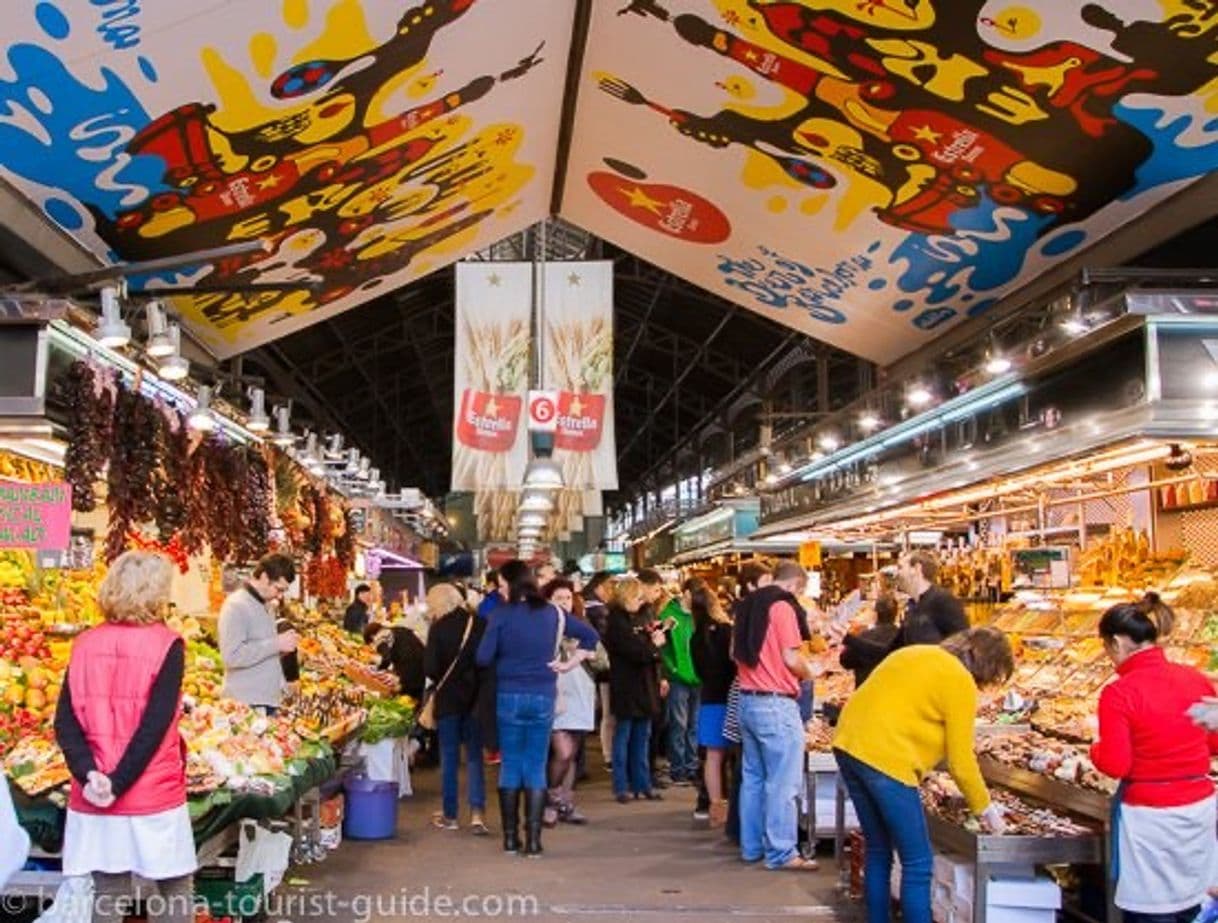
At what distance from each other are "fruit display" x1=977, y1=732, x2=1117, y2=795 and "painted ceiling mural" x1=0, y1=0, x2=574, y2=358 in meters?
4.46

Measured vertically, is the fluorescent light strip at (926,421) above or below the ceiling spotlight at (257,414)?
below

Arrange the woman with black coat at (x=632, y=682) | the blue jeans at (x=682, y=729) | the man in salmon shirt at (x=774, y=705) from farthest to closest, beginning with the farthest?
the blue jeans at (x=682, y=729) → the woman with black coat at (x=632, y=682) → the man in salmon shirt at (x=774, y=705)

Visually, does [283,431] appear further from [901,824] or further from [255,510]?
[901,824]

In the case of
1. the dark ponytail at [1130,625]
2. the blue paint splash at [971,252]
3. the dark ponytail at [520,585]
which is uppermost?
the blue paint splash at [971,252]

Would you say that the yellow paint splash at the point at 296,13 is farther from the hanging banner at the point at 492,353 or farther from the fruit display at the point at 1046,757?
the hanging banner at the point at 492,353

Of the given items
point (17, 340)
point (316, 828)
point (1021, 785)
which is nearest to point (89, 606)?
point (316, 828)

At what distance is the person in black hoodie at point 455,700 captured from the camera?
8281 millimetres

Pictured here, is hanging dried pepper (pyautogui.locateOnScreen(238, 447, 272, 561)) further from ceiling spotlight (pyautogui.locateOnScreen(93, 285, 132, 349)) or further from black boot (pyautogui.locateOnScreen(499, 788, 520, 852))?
ceiling spotlight (pyautogui.locateOnScreen(93, 285, 132, 349))

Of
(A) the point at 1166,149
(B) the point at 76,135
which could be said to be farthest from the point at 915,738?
(B) the point at 76,135

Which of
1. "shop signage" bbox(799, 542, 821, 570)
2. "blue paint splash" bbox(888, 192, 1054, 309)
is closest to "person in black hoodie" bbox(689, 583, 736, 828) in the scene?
"blue paint splash" bbox(888, 192, 1054, 309)

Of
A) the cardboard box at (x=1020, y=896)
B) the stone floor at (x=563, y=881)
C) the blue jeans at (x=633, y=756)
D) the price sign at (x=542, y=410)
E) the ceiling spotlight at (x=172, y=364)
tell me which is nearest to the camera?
the cardboard box at (x=1020, y=896)

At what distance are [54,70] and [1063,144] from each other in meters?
4.45

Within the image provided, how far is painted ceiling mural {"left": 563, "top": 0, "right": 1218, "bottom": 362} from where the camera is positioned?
17.8 feet

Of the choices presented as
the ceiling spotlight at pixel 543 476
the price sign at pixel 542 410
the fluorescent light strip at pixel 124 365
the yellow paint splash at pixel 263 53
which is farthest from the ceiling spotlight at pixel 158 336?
the price sign at pixel 542 410
